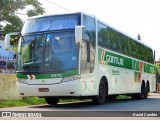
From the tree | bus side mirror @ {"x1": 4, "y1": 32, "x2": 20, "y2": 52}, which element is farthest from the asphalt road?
the tree

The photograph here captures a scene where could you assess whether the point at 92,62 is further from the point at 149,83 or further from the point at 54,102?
the point at 149,83

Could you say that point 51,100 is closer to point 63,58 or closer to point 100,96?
point 100,96

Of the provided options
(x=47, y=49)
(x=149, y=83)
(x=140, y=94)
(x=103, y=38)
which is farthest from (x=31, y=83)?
(x=149, y=83)

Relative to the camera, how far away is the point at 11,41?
48.2 feet

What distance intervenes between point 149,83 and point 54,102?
1121 centimetres

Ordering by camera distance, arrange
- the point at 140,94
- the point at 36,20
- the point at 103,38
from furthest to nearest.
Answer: the point at 140,94 < the point at 103,38 < the point at 36,20

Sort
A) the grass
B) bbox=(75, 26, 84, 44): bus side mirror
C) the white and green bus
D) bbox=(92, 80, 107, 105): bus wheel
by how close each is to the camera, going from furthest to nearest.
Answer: the grass
bbox=(92, 80, 107, 105): bus wheel
the white and green bus
bbox=(75, 26, 84, 44): bus side mirror

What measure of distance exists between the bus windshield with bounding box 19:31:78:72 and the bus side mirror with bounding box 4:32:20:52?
1.80 feet

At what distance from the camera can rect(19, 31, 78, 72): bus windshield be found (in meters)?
13.3

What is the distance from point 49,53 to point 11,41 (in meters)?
2.06

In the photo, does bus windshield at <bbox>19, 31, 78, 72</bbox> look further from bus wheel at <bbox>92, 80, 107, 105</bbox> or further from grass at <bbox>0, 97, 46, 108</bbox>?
bus wheel at <bbox>92, 80, 107, 105</bbox>

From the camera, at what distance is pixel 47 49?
13555 millimetres

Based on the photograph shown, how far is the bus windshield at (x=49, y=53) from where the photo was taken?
13281 millimetres

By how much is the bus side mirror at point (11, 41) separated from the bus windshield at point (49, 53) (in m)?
0.55
